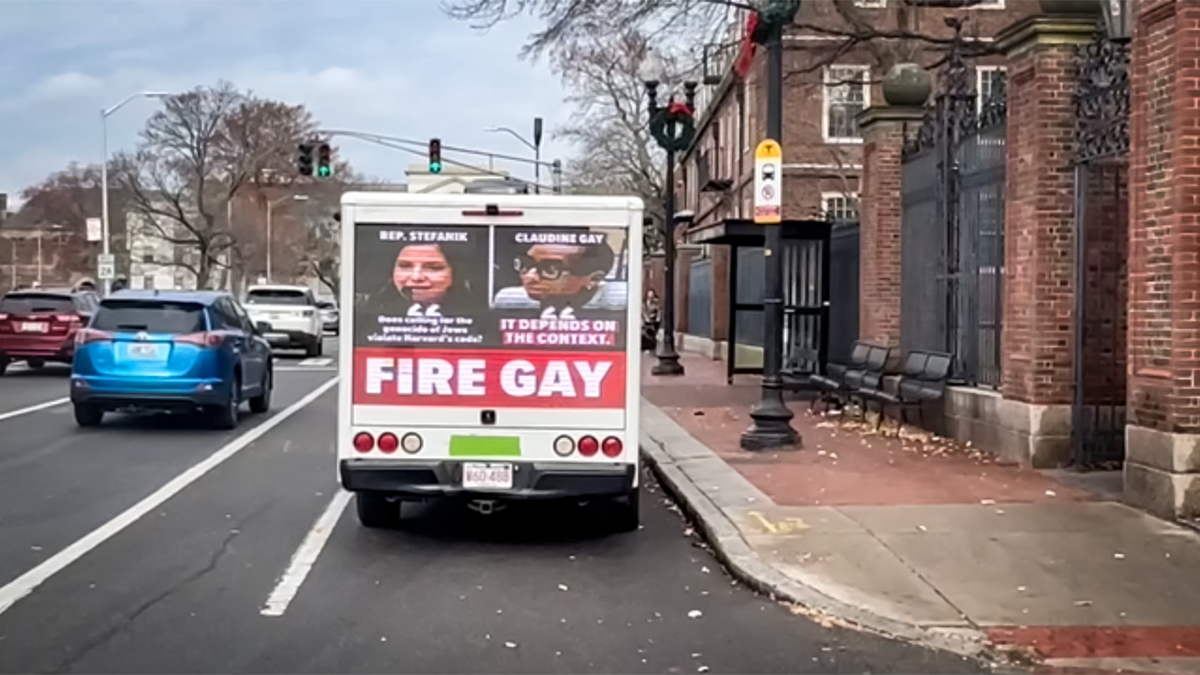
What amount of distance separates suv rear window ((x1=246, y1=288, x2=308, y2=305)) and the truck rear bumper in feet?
83.1

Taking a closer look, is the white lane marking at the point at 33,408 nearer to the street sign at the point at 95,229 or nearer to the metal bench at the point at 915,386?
the metal bench at the point at 915,386

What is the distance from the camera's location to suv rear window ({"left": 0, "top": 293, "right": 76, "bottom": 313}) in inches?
1005

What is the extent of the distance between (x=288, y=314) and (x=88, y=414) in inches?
669

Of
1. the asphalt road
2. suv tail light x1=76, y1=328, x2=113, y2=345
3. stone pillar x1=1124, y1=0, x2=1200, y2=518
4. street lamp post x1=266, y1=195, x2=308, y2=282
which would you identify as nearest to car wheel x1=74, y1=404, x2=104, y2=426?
suv tail light x1=76, y1=328, x2=113, y2=345

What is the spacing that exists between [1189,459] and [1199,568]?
1.59 m

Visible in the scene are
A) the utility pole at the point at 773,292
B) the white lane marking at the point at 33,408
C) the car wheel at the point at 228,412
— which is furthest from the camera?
the white lane marking at the point at 33,408

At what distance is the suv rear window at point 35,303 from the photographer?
25531mm

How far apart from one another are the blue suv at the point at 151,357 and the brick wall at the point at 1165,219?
10.4 m

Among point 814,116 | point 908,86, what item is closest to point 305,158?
point 814,116

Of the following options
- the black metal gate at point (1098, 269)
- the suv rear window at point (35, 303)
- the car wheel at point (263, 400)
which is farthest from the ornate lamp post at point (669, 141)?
the black metal gate at point (1098, 269)

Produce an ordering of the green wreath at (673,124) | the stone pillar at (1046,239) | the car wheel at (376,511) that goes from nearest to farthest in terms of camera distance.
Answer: the car wheel at (376,511) < the stone pillar at (1046,239) < the green wreath at (673,124)

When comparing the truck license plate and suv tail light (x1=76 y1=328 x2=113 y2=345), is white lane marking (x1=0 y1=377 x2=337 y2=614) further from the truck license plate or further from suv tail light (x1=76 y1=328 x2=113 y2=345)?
the truck license plate

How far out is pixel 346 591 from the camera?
26.9 ft

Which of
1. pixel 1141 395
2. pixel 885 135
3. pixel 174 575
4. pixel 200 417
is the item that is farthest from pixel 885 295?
pixel 174 575
